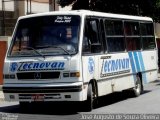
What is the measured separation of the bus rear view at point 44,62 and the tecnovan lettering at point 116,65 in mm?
1877

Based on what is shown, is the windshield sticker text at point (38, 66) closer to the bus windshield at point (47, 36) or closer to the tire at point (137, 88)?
the bus windshield at point (47, 36)

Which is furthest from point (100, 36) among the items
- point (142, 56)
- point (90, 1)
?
point (90, 1)

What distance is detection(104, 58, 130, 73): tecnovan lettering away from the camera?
600 inches

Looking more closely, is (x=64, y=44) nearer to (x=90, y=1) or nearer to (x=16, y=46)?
(x=16, y=46)

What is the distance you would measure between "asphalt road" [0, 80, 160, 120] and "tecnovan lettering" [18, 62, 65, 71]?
1.12 metres

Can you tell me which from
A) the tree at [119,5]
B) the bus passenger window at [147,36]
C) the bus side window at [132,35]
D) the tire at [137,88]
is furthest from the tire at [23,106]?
the tree at [119,5]

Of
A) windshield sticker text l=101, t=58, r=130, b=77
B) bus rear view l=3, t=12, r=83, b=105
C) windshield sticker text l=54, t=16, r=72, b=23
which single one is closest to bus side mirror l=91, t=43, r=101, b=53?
windshield sticker text l=101, t=58, r=130, b=77

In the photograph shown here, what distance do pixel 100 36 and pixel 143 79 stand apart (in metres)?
→ 4.40

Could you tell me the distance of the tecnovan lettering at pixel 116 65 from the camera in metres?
15.2

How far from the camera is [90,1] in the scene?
29.4 m

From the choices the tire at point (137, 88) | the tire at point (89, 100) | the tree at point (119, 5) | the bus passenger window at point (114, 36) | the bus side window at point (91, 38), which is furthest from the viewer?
the tree at point (119, 5)

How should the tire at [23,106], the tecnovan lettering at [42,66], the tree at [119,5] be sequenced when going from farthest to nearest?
the tree at [119,5], the tire at [23,106], the tecnovan lettering at [42,66]

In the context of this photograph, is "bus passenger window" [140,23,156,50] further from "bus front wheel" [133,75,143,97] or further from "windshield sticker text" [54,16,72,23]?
"windshield sticker text" [54,16,72,23]

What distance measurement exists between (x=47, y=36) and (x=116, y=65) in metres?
2.85
